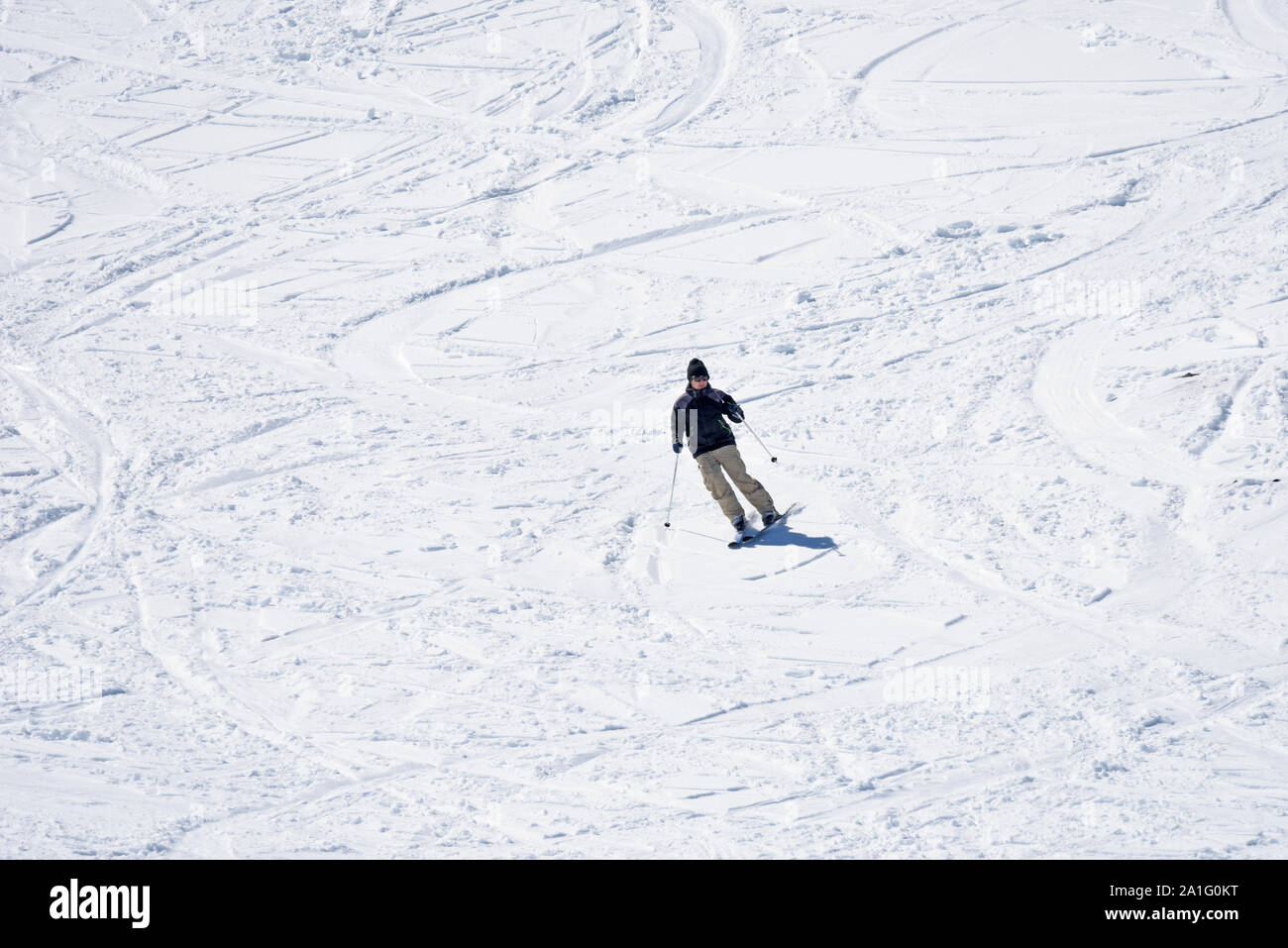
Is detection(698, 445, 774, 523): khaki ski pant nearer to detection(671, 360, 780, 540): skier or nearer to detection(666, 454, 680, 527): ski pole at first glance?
detection(671, 360, 780, 540): skier

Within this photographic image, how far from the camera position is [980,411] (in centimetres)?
1199

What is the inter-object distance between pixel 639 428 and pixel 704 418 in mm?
2435

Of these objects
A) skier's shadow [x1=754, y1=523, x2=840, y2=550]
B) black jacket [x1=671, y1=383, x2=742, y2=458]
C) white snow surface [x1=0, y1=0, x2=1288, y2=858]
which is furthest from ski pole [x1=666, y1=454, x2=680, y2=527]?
skier's shadow [x1=754, y1=523, x2=840, y2=550]

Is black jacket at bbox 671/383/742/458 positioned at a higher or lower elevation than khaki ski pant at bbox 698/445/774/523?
higher

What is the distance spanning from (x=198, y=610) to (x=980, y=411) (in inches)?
279

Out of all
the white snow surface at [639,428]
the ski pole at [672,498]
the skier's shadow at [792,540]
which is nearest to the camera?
the white snow surface at [639,428]

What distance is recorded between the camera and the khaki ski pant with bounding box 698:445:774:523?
34.5 ft

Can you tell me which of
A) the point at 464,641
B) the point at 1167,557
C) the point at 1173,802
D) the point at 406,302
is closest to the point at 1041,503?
the point at 1167,557

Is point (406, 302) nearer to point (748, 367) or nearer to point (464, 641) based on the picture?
point (748, 367)

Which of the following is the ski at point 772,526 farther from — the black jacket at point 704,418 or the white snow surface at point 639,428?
the black jacket at point 704,418

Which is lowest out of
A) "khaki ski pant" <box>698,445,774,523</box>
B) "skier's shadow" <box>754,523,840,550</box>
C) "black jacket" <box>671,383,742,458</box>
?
"skier's shadow" <box>754,523,840,550</box>

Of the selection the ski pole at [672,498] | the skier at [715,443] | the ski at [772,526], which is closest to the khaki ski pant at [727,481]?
the skier at [715,443]

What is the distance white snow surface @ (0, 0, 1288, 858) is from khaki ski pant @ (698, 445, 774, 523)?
443 mm

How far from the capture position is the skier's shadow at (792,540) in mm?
10344
